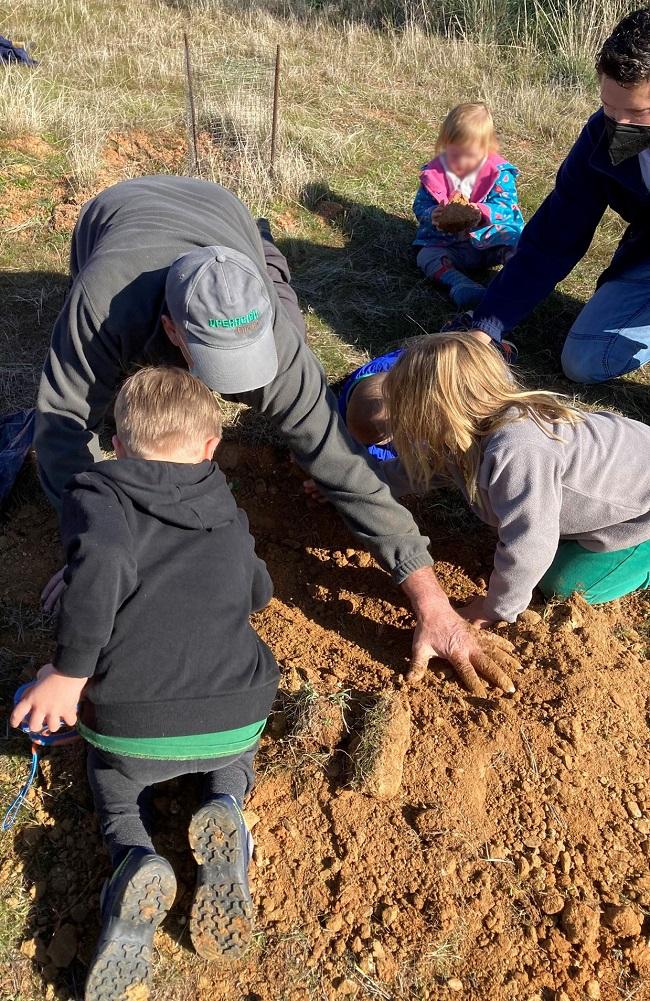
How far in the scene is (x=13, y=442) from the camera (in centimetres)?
321

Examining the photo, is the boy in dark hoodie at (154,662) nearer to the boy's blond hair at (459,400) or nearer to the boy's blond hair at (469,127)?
the boy's blond hair at (459,400)

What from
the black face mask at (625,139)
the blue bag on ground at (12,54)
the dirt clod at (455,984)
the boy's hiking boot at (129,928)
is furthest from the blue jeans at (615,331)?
the blue bag on ground at (12,54)

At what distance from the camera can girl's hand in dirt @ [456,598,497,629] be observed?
2.62 meters

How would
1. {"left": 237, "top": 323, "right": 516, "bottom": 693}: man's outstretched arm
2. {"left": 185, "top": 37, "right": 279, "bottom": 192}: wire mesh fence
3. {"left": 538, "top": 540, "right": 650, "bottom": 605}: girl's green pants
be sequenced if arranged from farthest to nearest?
{"left": 185, "top": 37, "right": 279, "bottom": 192}: wire mesh fence < {"left": 538, "top": 540, "right": 650, "bottom": 605}: girl's green pants < {"left": 237, "top": 323, "right": 516, "bottom": 693}: man's outstretched arm

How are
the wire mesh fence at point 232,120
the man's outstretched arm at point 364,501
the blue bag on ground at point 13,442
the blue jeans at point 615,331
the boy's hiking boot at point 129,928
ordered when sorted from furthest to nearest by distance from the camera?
the wire mesh fence at point 232,120, the blue jeans at point 615,331, the blue bag on ground at point 13,442, the man's outstretched arm at point 364,501, the boy's hiking boot at point 129,928

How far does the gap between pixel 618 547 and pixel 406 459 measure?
2.65 feet

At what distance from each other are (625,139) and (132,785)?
9.96ft

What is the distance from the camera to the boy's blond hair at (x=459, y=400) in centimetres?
245

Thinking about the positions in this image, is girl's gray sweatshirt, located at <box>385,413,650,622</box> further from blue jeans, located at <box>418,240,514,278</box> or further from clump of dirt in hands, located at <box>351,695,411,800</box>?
blue jeans, located at <box>418,240,514,278</box>

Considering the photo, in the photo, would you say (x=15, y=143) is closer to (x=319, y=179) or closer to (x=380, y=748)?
(x=319, y=179)

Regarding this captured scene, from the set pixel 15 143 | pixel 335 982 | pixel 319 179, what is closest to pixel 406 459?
pixel 335 982

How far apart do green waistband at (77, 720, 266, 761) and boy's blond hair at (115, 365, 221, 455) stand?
0.72 m

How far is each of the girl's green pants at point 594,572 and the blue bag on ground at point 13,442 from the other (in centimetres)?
213

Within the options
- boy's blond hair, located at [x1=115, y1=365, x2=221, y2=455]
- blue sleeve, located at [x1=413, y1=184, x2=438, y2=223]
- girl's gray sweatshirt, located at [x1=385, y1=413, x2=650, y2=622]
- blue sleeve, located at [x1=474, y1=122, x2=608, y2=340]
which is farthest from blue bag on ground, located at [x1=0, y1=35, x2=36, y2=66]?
girl's gray sweatshirt, located at [x1=385, y1=413, x2=650, y2=622]
